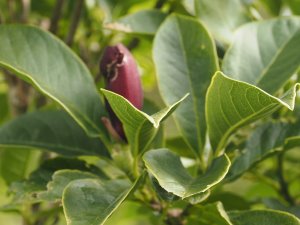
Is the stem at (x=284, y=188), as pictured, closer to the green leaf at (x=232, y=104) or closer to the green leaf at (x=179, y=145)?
the green leaf at (x=179, y=145)

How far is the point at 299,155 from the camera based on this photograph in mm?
1537

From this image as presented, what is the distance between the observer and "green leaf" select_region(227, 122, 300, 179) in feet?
3.18

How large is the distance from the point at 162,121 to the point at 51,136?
266 mm

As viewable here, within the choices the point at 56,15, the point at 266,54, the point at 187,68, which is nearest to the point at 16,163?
the point at 56,15

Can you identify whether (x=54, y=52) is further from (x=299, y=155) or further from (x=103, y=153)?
(x=299, y=155)

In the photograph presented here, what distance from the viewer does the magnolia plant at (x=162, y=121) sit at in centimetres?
85

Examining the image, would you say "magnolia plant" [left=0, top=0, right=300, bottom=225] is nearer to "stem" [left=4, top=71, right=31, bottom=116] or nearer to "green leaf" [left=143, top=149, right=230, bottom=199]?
"green leaf" [left=143, top=149, right=230, bottom=199]

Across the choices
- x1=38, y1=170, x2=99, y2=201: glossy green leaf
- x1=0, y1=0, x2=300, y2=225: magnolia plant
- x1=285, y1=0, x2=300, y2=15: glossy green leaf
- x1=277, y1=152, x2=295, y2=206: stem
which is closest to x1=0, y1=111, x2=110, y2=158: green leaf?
x1=0, y1=0, x2=300, y2=225: magnolia plant

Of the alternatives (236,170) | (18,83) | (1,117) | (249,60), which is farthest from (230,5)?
(1,117)

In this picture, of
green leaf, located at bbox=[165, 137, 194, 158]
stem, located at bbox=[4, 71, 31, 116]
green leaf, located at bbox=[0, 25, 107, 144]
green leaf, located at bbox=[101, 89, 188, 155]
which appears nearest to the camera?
green leaf, located at bbox=[101, 89, 188, 155]

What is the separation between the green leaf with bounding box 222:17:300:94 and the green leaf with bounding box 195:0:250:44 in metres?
0.09

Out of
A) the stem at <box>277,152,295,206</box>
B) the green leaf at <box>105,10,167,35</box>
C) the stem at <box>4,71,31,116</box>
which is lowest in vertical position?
the stem at <box>277,152,295,206</box>

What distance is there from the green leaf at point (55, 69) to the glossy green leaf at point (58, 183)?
0.08 m

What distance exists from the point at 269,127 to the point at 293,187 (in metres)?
0.56
